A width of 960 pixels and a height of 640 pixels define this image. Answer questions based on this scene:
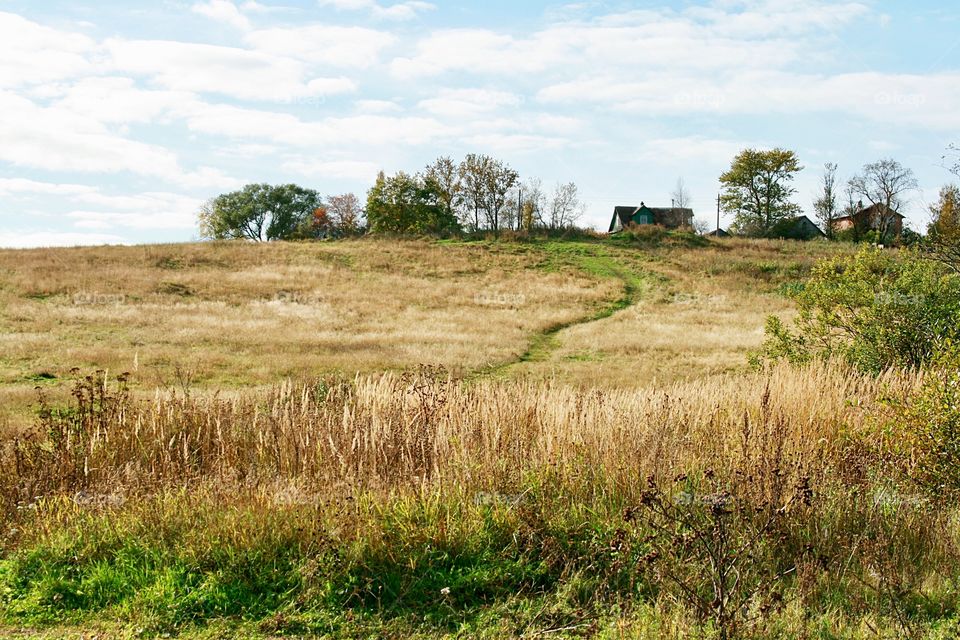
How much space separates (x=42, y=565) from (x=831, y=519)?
6482mm

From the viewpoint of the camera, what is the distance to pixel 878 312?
12703mm

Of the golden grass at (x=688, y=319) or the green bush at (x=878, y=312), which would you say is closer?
the green bush at (x=878, y=312)

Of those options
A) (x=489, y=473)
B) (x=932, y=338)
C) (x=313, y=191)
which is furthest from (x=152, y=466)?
(x=313, y=191)

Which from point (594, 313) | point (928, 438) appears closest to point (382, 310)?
point (594, 313)

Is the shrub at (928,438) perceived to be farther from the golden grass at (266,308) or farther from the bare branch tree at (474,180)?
the bare branch tree at (474,180)
